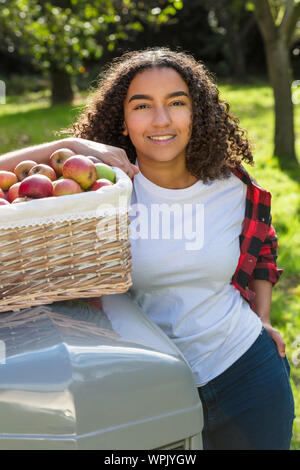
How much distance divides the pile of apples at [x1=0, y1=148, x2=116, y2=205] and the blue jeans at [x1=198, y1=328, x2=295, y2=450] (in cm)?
72

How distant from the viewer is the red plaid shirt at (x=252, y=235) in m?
1.94

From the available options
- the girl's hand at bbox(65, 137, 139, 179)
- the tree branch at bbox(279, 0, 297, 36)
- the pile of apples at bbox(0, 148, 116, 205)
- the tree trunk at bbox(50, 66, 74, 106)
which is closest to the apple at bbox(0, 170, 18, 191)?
the pile of apples at bbox(0, 148, 116, 205)

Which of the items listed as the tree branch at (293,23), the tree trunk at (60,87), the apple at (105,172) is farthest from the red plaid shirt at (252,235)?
the tree trunk at (60,87)

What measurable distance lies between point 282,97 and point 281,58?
18.9 inches

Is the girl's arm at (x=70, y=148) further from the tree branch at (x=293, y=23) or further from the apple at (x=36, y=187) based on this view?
the tree branch at (x=293, y=23)

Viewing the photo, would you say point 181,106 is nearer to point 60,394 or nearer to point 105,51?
point 60,394

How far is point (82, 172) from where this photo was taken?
149cm

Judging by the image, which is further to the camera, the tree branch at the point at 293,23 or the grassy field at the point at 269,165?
the tree branch at the point at 293,23

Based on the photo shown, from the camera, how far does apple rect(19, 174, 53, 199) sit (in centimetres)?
143

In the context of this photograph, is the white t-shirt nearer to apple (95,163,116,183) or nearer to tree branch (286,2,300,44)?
apple (95,163,116,183)

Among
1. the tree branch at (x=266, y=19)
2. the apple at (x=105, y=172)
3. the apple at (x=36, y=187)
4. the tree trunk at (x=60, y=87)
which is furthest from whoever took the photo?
the tree trunk at (x=60, y=87)

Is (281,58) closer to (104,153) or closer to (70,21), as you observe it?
(70,21)

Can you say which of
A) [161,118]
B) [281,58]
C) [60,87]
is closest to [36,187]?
[161,118]
